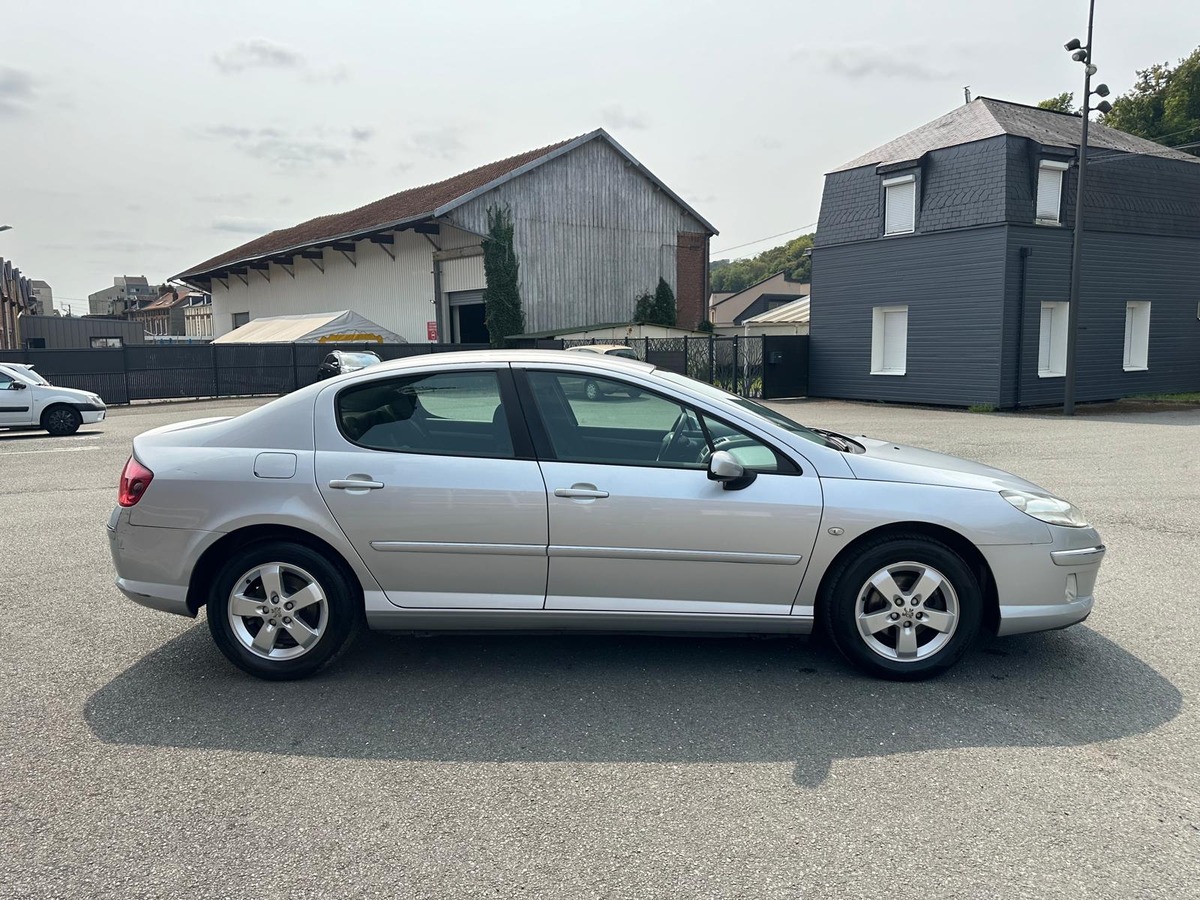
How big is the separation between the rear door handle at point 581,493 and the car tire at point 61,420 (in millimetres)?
16786

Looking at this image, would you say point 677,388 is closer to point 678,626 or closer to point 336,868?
point 678,626

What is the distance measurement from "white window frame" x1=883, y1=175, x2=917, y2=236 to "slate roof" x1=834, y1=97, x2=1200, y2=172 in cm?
52

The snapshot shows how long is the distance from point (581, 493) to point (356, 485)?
1064 millimetres

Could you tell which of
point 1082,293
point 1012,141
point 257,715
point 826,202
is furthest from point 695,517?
point 826,202

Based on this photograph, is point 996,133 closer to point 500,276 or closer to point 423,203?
point 500,276

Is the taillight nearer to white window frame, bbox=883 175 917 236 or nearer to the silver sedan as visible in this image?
the silver sedan

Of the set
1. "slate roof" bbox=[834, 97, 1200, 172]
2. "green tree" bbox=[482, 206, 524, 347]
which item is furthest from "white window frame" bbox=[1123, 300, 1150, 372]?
"green tree" bbox=[482, 206, 524, 347]

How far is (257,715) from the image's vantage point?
13.1ft

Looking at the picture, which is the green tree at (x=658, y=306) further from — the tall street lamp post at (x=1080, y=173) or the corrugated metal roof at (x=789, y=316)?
the tall street lamp post at (x=1080, y=173)

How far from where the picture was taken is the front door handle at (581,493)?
411cm

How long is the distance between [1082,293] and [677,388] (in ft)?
73.5

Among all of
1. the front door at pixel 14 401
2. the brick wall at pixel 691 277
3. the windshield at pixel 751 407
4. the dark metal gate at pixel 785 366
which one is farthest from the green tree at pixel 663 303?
the windshield at pixel 751 407

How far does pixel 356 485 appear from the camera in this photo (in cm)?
419

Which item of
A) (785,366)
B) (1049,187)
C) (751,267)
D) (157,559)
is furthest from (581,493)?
(751,267)
